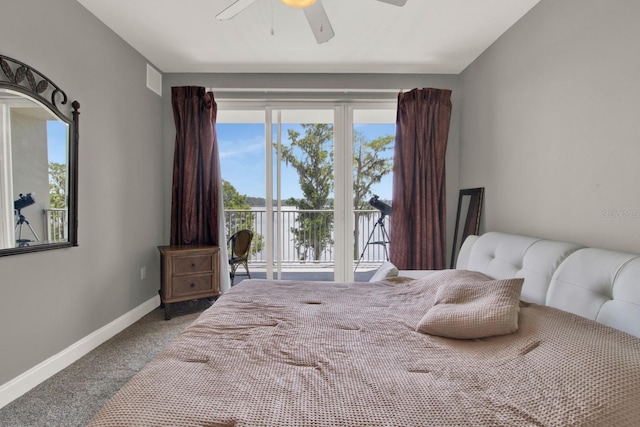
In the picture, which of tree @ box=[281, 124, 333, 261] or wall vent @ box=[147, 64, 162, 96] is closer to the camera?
wall vent @ box=[147, 64, 162, 96]

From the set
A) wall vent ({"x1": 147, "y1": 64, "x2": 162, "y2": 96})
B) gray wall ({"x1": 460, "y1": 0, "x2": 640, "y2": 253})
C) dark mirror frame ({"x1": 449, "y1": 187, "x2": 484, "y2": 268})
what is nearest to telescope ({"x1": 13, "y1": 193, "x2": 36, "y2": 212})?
wall vent ({"x1": 147, "y1": 64, "x2": 162, "y2": 96})

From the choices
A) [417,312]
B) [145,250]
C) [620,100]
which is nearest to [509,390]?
[417,312]

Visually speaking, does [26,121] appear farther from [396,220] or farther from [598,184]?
[598,184]

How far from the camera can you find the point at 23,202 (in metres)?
1.88

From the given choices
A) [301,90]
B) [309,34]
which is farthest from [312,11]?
[301,90]

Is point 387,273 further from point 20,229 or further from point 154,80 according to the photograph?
point 154,80

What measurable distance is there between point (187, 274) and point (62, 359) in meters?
1.13

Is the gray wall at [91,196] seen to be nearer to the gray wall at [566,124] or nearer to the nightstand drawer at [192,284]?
the nightstand drawer at [192,284]

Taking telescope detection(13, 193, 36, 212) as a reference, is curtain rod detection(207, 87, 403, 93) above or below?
above

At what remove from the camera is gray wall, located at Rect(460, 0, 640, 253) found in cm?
157

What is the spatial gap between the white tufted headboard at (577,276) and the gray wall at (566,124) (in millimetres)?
267

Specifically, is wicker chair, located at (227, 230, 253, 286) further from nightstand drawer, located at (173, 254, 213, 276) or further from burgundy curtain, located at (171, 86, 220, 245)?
nightstand drawer, located at (173, 254, 213, 276)

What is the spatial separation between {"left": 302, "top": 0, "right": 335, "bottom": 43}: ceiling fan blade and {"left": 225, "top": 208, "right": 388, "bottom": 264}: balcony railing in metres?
1.96

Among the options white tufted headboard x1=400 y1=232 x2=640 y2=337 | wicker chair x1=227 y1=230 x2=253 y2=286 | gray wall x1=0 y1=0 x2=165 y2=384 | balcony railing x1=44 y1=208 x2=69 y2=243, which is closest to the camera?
white tufted headboard x1=400 y1=232 x2=640 y2=337
